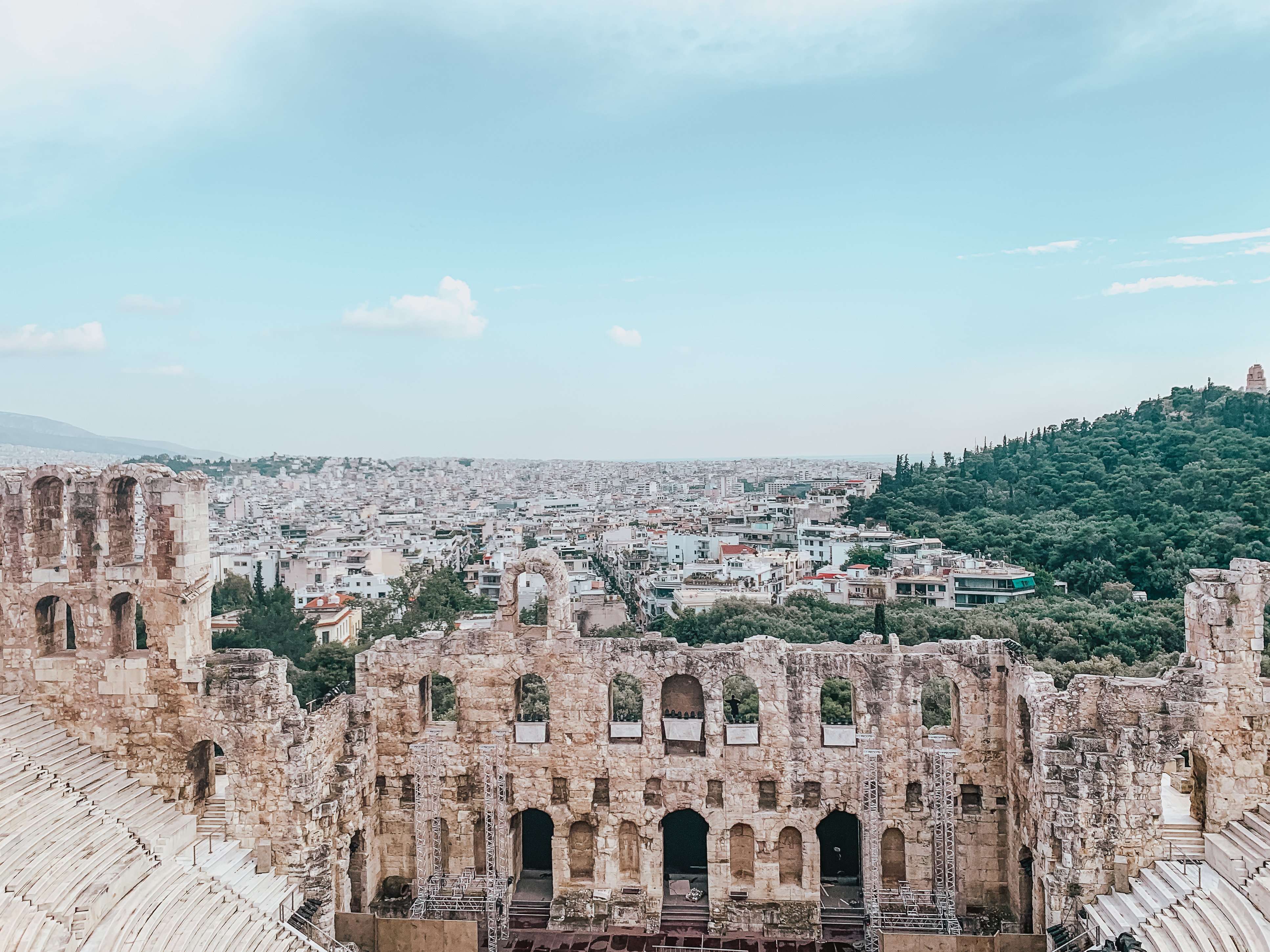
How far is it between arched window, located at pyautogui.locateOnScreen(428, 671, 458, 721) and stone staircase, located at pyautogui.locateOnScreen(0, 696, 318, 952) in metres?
6.52

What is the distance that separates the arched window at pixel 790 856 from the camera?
2211cm

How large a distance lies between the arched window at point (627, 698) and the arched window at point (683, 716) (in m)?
1.22

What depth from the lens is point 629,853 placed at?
73.5 ft

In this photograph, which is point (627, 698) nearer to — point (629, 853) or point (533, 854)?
Result: point (533, 854)

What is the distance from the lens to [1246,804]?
18844mm

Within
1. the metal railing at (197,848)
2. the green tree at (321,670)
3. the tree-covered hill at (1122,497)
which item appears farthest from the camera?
the tree-covered hill at (1122,497)

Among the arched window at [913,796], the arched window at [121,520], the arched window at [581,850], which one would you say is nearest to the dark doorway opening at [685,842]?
the arched window at [581,850]

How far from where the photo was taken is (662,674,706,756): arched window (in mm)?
22109

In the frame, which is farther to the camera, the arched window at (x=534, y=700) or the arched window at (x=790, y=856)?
the arched window at (x=534, y=700)

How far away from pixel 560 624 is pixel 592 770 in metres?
3.45

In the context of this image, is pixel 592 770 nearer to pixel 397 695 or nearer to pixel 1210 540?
pixel 397 695

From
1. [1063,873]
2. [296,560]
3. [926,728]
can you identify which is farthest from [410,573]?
[1063,873]

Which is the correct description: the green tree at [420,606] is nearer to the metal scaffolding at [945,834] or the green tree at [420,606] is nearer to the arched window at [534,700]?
the arched window at [534,700]

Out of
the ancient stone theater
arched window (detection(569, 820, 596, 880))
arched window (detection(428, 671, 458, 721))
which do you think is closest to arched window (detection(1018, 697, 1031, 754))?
the ancient stone theater
